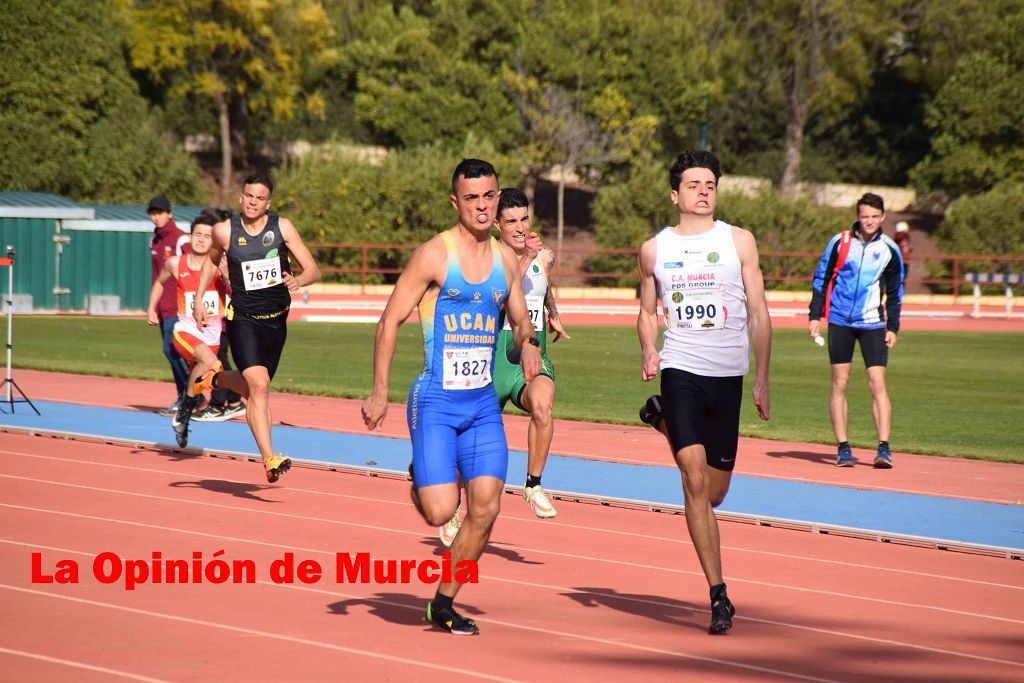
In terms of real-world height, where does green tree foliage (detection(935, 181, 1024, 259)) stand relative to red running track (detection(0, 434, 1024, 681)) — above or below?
above

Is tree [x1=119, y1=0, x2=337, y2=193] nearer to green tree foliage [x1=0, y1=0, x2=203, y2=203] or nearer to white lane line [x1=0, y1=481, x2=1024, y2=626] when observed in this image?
green tree foliage [x1=0, y1=0, x2=203, y2=203]

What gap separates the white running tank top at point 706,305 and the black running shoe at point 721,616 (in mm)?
1081

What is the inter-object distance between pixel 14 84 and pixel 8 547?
48.7 m

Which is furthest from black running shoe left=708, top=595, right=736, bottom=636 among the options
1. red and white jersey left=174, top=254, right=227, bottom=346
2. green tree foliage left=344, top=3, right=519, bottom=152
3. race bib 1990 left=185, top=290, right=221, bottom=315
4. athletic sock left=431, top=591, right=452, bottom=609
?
green tree foliage left=344, top=3, right=519, bottom=152

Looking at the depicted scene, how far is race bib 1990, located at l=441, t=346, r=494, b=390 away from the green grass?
26.4ft

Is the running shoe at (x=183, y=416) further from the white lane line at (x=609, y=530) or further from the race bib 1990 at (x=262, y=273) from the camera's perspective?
the race bib 1990 at (x=262, y=273)

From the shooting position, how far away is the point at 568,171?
59.9 meters

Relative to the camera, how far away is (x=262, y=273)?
10.1 m

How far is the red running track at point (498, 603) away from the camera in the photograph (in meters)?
→ 5.80

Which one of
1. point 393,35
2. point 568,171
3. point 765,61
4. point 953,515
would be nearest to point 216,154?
point 393,35

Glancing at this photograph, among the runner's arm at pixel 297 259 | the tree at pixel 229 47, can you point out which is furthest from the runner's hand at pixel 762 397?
the tree at pixel 229 47

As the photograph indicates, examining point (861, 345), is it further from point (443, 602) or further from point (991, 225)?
point (991, 225)

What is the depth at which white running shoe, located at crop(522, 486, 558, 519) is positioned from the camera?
9117mm

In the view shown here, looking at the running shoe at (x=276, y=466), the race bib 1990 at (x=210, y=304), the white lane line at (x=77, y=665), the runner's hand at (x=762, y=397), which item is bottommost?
the white lane line at (x=77, y=665)
